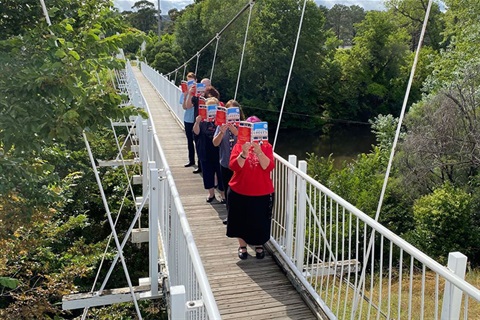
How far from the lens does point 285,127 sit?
35.2m

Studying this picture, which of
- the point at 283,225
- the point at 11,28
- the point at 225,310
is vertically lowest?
the point at 225,310

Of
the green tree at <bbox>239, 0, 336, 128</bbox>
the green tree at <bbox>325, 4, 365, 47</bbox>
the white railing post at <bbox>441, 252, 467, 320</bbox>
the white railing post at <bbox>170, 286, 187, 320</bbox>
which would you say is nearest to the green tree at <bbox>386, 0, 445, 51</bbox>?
the green tree at <bbox>239, 0, 336, 128</bbox>

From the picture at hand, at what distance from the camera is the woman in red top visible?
3.53m

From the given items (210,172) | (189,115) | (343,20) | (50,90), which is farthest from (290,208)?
(343,20)

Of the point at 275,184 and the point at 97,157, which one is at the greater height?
the point at 275,184

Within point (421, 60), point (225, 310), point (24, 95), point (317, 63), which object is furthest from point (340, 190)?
point (317, 63)

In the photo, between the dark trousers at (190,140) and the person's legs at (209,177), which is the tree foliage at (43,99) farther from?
the dark trousers at (190,140)

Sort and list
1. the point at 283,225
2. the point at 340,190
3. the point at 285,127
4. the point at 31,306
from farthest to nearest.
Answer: the point at 285,127
the point at 340,190
the point at 31,306
the point at 283,225

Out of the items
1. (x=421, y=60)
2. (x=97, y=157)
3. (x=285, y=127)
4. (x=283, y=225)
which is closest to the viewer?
(x=283, y=225)

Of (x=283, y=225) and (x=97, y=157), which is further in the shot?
(x=97, y=157)

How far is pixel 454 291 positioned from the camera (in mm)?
1880

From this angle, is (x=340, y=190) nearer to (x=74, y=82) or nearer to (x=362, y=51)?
(x=74, y=82)

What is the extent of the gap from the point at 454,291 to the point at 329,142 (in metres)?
31.4

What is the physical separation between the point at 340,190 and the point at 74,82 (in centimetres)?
1242
